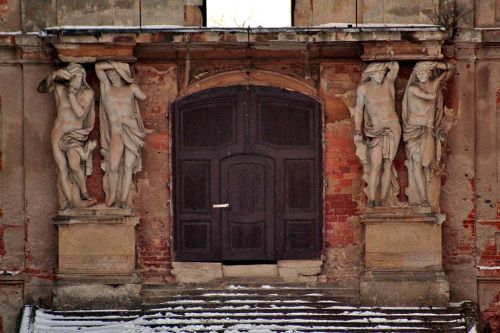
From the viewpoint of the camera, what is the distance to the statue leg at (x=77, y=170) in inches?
557

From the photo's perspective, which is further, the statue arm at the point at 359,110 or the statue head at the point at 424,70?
the statue arm at the point at 359,110

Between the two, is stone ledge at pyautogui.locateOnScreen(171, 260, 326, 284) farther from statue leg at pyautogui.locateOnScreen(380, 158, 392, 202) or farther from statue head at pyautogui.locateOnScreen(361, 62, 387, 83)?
statue head at pyautogui.locateOnScreen(361, 62, 387, 83)

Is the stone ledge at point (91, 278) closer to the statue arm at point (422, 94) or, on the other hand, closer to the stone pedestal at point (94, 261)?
the stone pedestal at point (94, 261)

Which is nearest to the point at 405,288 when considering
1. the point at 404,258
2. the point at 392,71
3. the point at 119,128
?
the point at 404,258

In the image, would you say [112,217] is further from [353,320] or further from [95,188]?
[353,320]

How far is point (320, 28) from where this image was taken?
1393cm

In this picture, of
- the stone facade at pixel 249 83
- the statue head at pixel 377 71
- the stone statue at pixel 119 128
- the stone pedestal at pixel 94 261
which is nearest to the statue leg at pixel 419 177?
the stone facade at pixel 249 83

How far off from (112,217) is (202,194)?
1.29 m

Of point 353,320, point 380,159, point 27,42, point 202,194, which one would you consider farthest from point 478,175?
point 27,42

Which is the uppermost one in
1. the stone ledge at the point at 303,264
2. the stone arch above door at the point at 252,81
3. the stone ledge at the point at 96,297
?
the stone arch above door at the point at 252,81

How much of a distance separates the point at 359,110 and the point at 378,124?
1.03ft

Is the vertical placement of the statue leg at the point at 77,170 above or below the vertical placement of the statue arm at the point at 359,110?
below

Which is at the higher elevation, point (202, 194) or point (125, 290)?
point (202, 194)

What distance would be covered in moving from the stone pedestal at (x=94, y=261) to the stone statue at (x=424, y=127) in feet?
12.5
